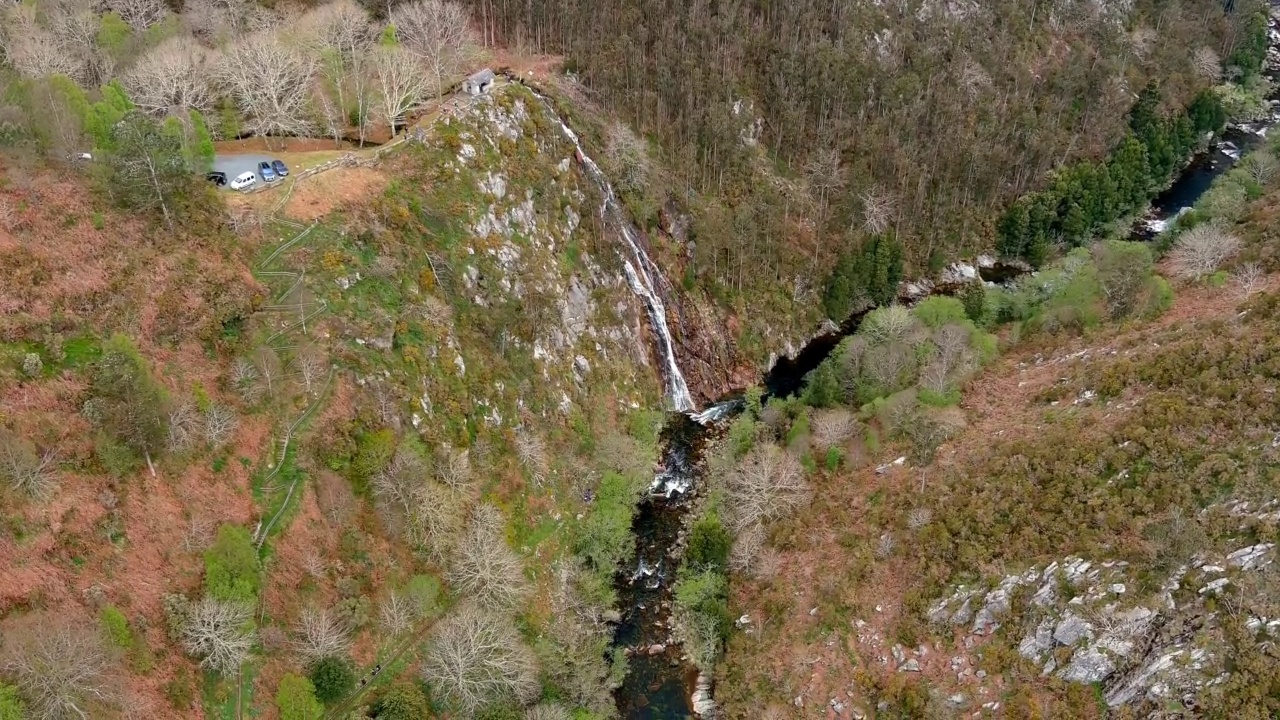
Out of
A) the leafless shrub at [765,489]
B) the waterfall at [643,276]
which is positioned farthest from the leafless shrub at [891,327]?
the waterfall at [643,276]

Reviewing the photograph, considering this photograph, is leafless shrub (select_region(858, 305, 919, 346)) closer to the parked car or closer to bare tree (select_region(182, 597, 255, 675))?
the parked car

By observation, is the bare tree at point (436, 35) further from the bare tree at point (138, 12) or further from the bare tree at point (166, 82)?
the bare tree at point (138, 12)

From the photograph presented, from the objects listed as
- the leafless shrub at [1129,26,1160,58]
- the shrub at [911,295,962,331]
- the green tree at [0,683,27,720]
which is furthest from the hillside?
the leafless shrub at [1129,26,1160,58]

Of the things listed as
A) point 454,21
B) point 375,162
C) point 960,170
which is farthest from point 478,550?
point 960,170

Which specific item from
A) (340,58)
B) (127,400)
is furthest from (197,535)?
(340,58)

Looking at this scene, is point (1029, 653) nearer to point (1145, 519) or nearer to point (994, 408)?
point (1145, 519)
